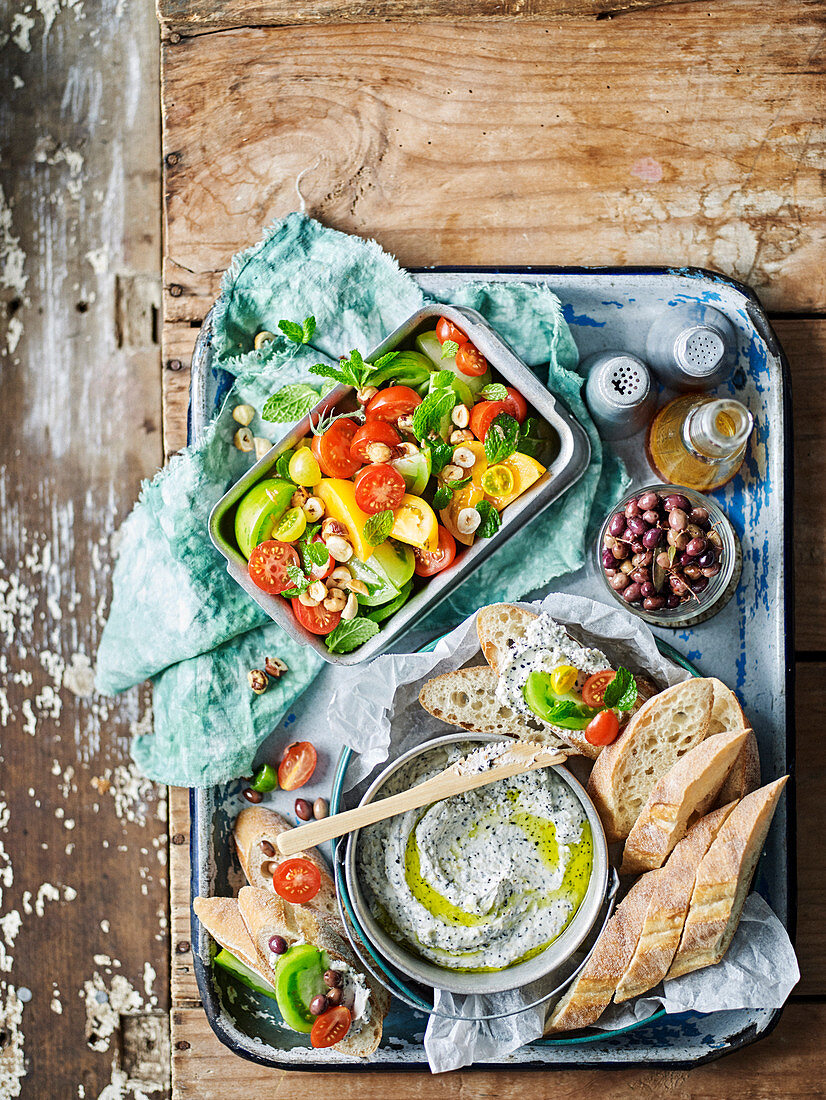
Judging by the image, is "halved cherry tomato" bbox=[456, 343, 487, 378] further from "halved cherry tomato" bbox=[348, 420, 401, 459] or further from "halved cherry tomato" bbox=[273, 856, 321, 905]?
"halved cherry tomato" bbox=[273, 856, 321, 905]

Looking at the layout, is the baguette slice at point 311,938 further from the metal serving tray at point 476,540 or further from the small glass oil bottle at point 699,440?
the small glass oil bottle at point 699,440

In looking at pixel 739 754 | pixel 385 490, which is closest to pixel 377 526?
pixel 385 490

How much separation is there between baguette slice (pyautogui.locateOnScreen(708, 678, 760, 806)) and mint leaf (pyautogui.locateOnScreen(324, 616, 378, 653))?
60cm

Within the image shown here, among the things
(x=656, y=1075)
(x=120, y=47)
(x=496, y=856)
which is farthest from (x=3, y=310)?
(x=656, y=1075)

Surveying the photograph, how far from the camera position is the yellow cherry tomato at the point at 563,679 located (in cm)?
139

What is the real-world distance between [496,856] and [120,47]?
1934 millimetres

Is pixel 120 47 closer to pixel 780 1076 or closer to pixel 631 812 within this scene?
pixel 631 812

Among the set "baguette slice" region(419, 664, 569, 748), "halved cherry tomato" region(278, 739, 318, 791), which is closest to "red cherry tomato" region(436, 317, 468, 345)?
"baguette slice" region(419, 664, 569, 748)

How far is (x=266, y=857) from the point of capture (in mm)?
1550

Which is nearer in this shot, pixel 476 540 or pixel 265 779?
pixel 476 540

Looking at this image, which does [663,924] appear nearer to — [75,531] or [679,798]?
[679,798]

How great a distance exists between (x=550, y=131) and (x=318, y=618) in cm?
106

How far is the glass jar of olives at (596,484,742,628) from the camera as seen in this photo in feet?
4.79

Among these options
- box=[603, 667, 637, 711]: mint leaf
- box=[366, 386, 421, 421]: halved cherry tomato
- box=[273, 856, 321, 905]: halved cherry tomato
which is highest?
box=[366, 386, 421, 421]: halved cherry tomato
